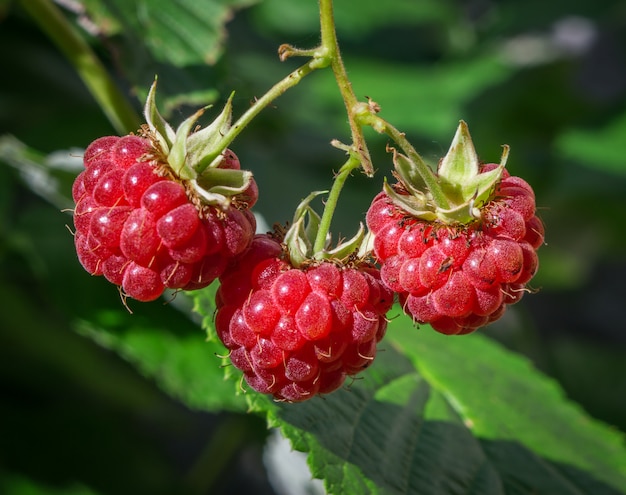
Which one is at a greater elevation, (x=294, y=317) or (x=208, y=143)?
(x=208, y=143)

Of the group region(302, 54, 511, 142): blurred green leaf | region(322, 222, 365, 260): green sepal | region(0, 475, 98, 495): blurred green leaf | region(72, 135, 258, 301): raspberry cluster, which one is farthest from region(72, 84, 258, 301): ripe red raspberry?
region(302, 54, 511, 142): blurred green leaf

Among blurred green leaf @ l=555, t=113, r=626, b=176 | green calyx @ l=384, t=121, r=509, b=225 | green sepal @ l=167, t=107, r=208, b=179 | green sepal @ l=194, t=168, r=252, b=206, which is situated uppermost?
green sepal @ l=167, t=107, r=208, b=179

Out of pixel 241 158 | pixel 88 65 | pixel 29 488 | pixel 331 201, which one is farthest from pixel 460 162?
pixel 29 488

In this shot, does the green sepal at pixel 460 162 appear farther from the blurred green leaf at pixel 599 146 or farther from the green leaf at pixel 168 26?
the blurred green leaf at pixel 599 146

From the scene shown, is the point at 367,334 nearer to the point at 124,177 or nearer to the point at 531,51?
the point at 124,177

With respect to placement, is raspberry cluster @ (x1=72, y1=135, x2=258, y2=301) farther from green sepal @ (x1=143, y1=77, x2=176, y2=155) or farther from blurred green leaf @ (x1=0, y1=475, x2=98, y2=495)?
blurred green leaf @ (x1=0, y1=475, x2=98, y2=495)

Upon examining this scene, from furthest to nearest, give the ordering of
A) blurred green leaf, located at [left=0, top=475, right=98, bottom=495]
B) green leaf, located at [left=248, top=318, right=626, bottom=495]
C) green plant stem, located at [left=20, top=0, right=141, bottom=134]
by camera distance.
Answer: blurred green leaf, located at [left=0, top=475, right=98, bottom=495] < green plant stem, located at [left=20, top=0, right=141, bottom=134] < green leaf, located at [left=248, top=318, right=626, bottom=495]

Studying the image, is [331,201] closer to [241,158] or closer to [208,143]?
[208,143]
